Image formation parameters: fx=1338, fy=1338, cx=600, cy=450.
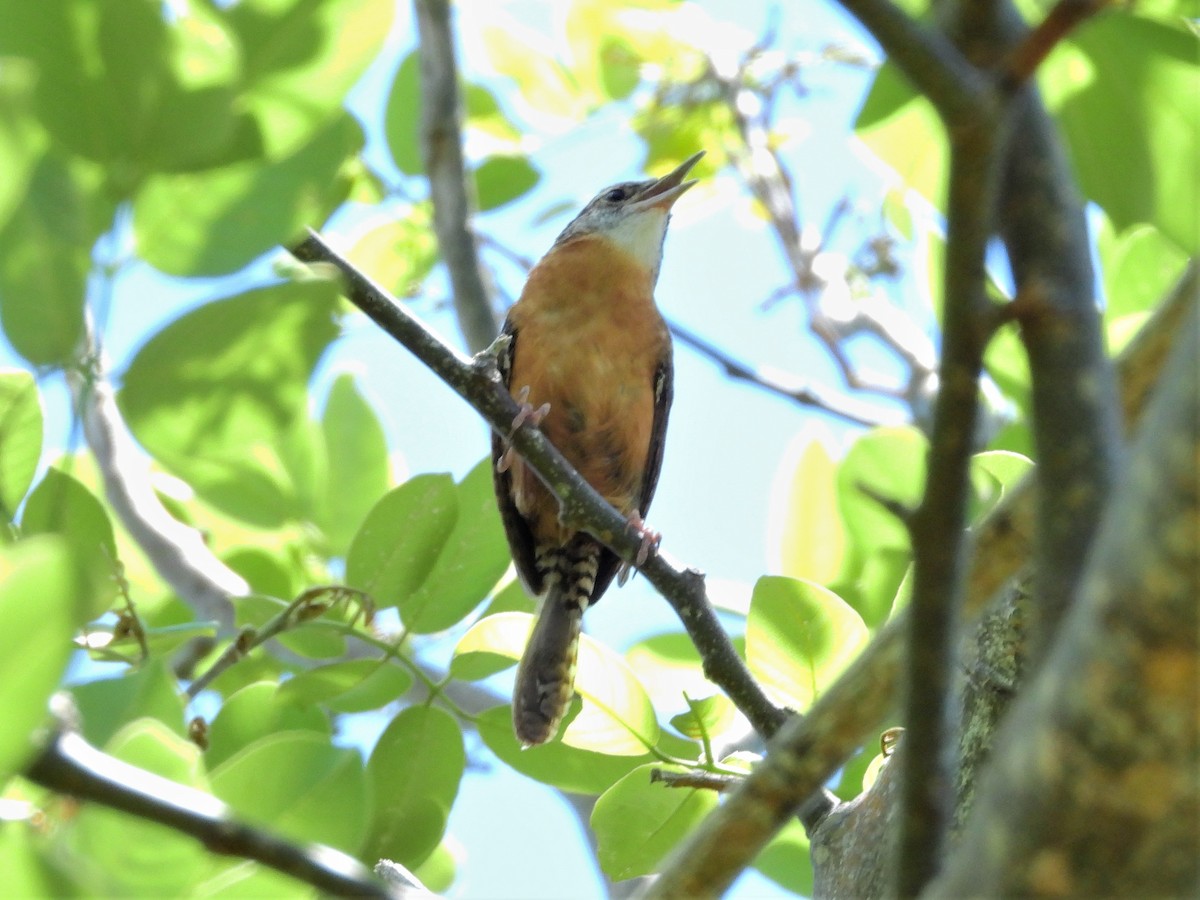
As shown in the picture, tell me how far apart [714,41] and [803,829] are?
426cm

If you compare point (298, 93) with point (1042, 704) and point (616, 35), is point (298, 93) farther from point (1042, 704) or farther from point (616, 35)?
point (616, 35)

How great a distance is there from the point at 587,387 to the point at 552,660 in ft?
7.26

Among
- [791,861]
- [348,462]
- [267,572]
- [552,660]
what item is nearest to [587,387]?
[348,462]

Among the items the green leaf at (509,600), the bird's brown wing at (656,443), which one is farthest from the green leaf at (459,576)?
the bird's brown wing at (656,443)

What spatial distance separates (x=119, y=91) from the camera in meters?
1.49

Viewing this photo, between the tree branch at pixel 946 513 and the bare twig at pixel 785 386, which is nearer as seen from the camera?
the tree branch at pixel 946 513

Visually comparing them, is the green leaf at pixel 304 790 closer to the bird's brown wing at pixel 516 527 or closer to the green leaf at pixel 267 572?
the green leaf at pixel 267 572

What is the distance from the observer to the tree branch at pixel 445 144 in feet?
16.2

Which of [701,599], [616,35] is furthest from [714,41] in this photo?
[701,599]

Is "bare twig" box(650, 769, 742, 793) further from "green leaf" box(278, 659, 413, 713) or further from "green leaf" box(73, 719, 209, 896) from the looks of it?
"green leaf" box(73, 719, 209, 896)

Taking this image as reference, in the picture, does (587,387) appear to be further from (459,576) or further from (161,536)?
(459,576)

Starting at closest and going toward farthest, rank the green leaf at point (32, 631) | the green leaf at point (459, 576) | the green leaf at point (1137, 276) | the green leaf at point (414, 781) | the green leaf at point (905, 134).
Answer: the green leaf at point (32, 631), the green leaf at point (905, 134), the green leaf at point (414, 781), the green leaf at point (459, 576), the green leaf at point (1137, 276)

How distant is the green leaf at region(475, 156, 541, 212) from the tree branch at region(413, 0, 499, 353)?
0.37 feet

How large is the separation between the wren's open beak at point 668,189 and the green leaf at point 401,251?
1.21 metres
